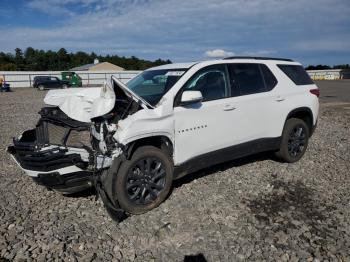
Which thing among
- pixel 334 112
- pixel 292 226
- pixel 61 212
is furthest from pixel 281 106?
pixel 334 112

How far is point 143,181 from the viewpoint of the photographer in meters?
4.15

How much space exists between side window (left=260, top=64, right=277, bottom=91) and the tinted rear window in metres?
0.36

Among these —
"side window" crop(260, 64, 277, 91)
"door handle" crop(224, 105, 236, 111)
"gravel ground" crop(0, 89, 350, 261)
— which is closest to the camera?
"gravel ground" crop(0, 89, 350, 261)

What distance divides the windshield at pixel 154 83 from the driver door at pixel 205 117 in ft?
0.82

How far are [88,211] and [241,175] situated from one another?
2530mm

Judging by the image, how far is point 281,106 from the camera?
224 inches

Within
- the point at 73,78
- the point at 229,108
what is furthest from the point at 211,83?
the point at 73,78

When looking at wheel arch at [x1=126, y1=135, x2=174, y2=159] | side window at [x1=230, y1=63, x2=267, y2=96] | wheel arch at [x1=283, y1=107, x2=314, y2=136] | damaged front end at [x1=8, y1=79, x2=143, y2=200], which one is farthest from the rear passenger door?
damaged front end at [x1=8, y1=79, x2=143, y2=200]

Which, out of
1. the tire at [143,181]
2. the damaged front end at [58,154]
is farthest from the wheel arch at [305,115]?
the damaged front end at [58,154]

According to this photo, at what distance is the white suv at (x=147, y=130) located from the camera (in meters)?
3.91

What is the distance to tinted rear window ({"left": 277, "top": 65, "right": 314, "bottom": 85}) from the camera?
6.01m

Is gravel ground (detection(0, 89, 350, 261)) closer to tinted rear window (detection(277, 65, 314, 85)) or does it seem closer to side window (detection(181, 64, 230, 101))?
side window (detection(181, 64, 230, 101))

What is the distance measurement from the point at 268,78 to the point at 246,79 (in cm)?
56

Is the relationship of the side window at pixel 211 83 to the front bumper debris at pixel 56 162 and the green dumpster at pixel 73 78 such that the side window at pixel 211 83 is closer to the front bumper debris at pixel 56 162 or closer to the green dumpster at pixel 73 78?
the front bumper debris at pixel 56 162
